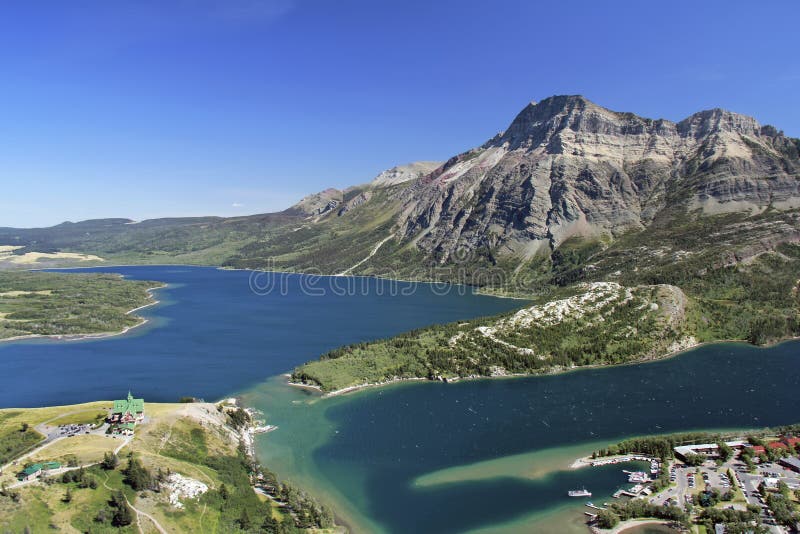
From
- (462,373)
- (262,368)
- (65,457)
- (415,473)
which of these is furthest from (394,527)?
(262,368)

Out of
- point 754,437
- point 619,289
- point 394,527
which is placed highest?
point 619,289

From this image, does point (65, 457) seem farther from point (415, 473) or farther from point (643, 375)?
point (643, 375)

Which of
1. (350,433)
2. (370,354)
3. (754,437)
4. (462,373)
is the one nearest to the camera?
(754,437)

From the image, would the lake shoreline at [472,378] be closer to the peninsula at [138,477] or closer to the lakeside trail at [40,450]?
the peninsula at [138,477]

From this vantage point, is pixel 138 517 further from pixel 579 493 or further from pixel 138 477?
pixel 579 493

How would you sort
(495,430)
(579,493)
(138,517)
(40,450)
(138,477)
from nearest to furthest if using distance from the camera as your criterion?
(138,517)
(138,477)
(579,493)
(40,450)
(495,430)

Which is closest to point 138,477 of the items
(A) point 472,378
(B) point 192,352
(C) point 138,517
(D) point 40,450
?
(C) point 138,517

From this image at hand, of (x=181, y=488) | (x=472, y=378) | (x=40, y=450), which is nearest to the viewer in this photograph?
(x=181, y=488)
